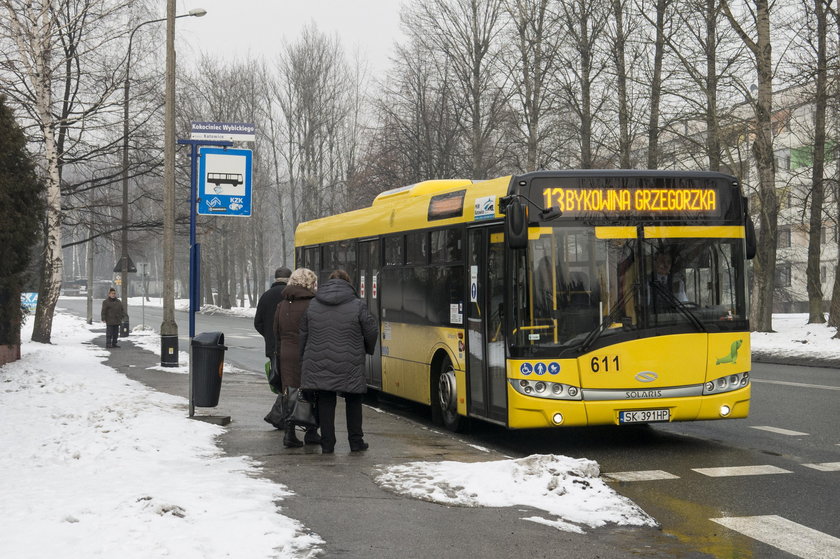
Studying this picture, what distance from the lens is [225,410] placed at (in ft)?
44.5

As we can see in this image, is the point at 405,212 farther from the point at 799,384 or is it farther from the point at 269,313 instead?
the point at 799,384

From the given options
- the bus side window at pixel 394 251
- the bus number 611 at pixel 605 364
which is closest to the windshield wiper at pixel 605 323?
the bus number 611 at pixel 605 364

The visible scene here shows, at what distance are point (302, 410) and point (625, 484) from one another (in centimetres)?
307

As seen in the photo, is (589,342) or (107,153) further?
(107,153)

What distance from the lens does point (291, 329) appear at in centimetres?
1060

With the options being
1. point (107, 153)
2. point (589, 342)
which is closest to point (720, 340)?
point (589, 342)

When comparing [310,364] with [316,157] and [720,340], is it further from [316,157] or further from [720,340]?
[316,157]

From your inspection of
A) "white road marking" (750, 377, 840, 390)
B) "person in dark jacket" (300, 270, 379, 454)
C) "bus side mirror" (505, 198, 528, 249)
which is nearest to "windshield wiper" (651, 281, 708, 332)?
"bus side mirror" (505, 198, 528, 249)

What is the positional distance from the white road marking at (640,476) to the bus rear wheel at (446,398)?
9.46ft

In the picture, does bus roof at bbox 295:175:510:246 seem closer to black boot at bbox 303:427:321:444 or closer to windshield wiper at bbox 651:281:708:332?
windshield wiper at bbox 651:281:708:332

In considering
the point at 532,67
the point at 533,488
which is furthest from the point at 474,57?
the point at 533,488

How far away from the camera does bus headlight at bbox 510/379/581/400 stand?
33.9ft

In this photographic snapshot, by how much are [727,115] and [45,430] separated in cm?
2046

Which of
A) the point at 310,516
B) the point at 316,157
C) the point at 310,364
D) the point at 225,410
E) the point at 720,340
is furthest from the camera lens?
the point at 316,157
